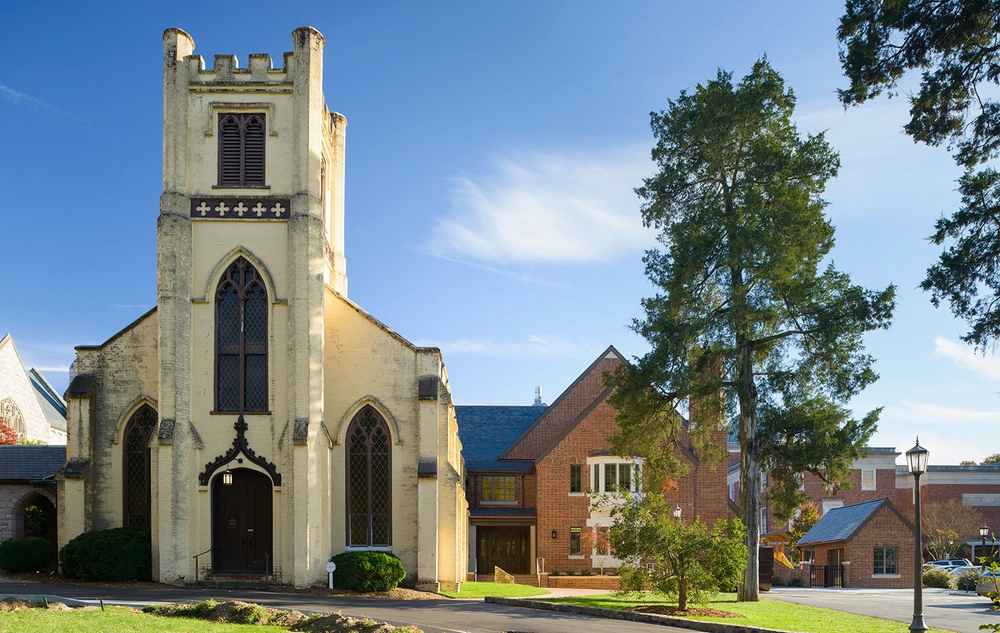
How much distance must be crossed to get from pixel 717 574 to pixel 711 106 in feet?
44.3

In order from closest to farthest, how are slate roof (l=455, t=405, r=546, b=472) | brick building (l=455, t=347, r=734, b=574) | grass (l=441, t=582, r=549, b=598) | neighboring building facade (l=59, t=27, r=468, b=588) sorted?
1. neighboring building facade (l=59, t=27, r=468, b=588)
2. grass (l=441, t=582, r=549, b=598)
3. brick building (l=455, t=347, r=734, b=574)
4. slate roof (l=455, t=405, r=546, b=472)

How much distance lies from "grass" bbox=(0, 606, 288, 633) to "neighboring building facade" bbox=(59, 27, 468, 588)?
28.5ft

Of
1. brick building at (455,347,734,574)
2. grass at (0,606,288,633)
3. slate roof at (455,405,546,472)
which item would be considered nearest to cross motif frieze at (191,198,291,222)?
grass at (0,606,288,633)

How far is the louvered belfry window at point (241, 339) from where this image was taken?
25531 millimetres

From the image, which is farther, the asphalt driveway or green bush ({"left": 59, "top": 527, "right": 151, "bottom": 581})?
green bush ({"left": 59, "top": 527, "right": 151, "bottom": 581})

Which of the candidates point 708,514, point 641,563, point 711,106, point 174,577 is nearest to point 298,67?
point 711,106

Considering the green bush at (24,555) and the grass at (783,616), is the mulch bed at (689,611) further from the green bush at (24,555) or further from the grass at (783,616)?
the green bush at (24,555)

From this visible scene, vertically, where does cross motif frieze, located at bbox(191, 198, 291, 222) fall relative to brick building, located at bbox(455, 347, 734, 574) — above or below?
above

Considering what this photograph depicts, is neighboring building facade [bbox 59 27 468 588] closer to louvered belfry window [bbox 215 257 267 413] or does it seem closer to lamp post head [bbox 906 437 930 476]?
louvered belfry window [bbox 215 257 267 413]

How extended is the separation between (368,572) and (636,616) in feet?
24.6

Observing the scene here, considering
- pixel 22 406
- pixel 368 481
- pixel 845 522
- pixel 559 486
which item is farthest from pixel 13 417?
pixel 845 522

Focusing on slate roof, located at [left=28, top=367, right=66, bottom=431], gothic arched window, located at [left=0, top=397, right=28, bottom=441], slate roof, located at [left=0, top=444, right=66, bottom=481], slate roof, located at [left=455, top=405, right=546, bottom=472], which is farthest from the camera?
slate roof, located at [left=28, top=367, right=66, bottom=431]

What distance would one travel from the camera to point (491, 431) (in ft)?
156

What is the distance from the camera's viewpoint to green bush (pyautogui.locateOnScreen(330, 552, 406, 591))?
23.8 meters
